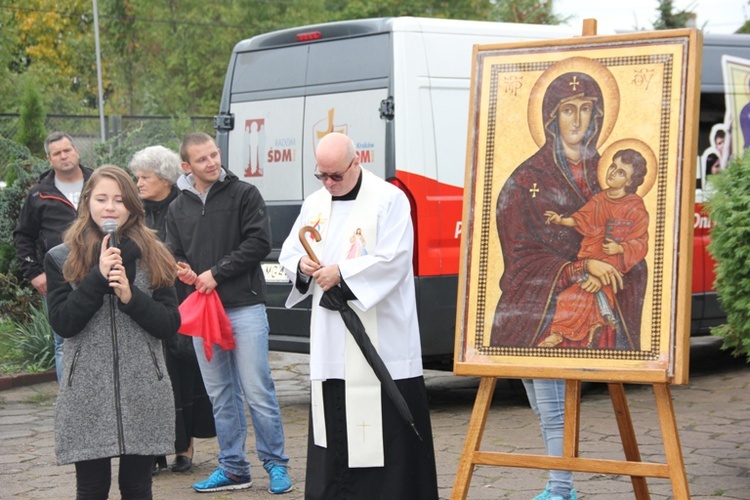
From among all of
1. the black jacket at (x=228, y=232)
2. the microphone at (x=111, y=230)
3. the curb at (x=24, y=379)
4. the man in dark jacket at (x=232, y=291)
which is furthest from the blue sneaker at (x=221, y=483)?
the curb at (x=24, y=379)

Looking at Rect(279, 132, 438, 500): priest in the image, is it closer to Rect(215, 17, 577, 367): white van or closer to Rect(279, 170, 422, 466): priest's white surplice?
Rect(279, 170, 422, 466): priest's white surplice

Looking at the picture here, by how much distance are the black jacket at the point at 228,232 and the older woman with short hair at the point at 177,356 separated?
0.40 meters

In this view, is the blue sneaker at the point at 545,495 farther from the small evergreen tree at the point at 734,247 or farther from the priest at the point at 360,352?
the small evergreen tree at the point at 734,247

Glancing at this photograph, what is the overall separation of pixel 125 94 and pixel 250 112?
2590 cm

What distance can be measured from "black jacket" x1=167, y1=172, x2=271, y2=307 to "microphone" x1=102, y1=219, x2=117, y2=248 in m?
1.88

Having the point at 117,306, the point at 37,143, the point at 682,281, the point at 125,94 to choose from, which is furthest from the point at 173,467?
the point at 125,94

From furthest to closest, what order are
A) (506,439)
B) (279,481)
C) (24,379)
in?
(24,379) < (506,439) < (279,481)

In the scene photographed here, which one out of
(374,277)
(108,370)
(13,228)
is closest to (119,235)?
(108,370)

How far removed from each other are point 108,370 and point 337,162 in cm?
139

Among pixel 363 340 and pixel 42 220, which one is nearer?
pixel 363 340

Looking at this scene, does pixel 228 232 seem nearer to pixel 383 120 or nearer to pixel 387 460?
pixel 387 460

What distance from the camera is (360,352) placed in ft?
17.9

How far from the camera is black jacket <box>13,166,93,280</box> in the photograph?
315 inches

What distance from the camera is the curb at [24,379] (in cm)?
1027
